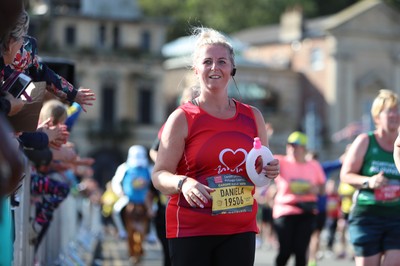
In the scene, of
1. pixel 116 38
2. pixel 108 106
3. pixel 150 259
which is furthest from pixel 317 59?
pixel 150 259

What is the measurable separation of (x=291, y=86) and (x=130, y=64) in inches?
582

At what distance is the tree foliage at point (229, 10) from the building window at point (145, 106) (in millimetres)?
28013

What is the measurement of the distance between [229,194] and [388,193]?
3.08m

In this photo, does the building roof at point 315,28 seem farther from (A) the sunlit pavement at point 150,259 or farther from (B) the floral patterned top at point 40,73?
(B) the floral patterned top at point 40,73

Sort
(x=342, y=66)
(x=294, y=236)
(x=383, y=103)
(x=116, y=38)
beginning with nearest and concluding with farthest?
1. (x=383, y=103)
2. (x=294, y=236)
3. (x=116, y=38)
4. (x=342, y=66)

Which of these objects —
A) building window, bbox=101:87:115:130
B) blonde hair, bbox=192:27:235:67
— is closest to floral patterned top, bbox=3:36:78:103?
blonde hair, bbox=192:27:235:67

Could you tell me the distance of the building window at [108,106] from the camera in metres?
72.6

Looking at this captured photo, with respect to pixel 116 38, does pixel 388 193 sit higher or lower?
lower

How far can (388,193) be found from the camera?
363 inches

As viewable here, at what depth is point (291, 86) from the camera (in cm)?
8181

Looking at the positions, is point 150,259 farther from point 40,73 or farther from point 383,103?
point 40,73

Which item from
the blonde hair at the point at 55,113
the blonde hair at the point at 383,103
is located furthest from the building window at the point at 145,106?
the blonde hair at the point at 383,103

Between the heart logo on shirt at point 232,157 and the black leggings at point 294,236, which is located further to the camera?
the black leggings at point 294,236

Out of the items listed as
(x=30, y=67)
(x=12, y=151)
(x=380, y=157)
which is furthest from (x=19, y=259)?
(x=12, y=151)
